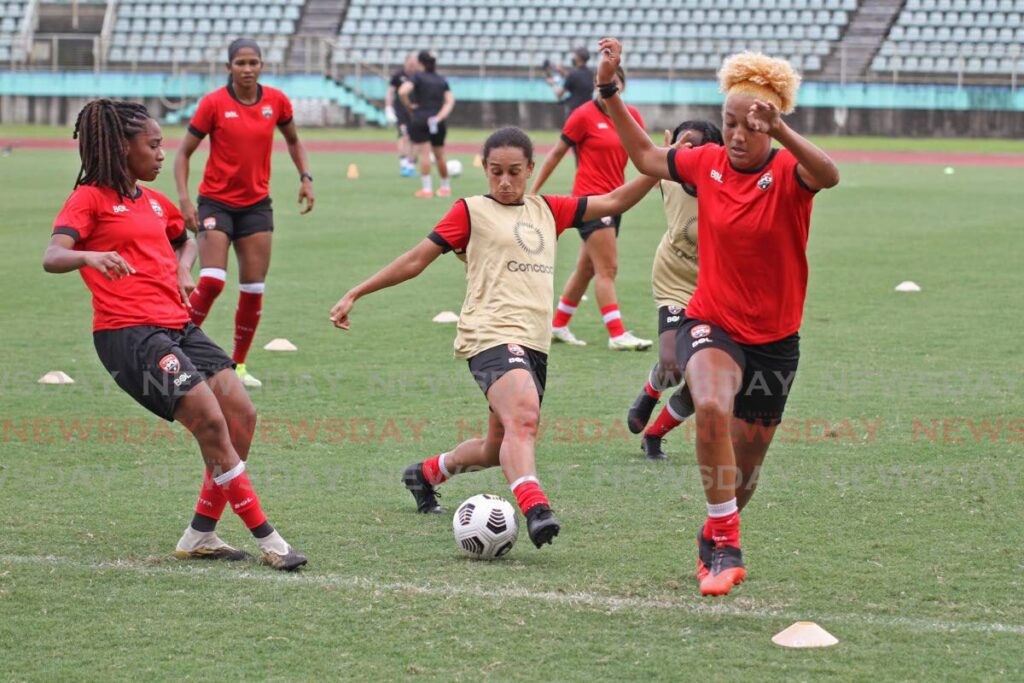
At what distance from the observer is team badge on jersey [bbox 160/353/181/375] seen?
5457mm

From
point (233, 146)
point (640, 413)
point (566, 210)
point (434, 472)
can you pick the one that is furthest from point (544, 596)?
point (233, 146)

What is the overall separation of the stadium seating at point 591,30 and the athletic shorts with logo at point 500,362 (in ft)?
122

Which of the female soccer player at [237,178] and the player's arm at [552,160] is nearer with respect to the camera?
the female soccer player at [237,178]

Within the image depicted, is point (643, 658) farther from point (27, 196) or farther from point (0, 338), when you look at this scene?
point (27, 196)

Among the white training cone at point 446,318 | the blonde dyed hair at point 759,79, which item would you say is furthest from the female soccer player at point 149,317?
the white training cone at point 446,318

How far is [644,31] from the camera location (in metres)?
44.8

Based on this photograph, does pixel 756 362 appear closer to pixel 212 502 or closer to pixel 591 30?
pixel 212 502

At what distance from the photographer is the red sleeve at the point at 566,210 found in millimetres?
6246

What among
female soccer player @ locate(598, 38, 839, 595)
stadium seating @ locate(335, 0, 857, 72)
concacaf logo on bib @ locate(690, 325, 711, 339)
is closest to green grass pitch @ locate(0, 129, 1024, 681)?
female soccer player @ locate(598, 38, 839, 595)

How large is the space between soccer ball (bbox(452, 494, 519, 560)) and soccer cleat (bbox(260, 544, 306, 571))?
2.06 feet

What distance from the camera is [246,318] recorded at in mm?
9602

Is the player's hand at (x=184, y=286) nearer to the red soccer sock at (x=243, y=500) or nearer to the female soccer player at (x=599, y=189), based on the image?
the red soccer sock at (x=243, y=500)

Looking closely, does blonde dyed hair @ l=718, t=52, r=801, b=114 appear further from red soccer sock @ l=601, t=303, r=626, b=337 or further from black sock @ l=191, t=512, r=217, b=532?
red soccer sock @ l=601, t=303, r=626, b=337

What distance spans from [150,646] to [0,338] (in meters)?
7.11
